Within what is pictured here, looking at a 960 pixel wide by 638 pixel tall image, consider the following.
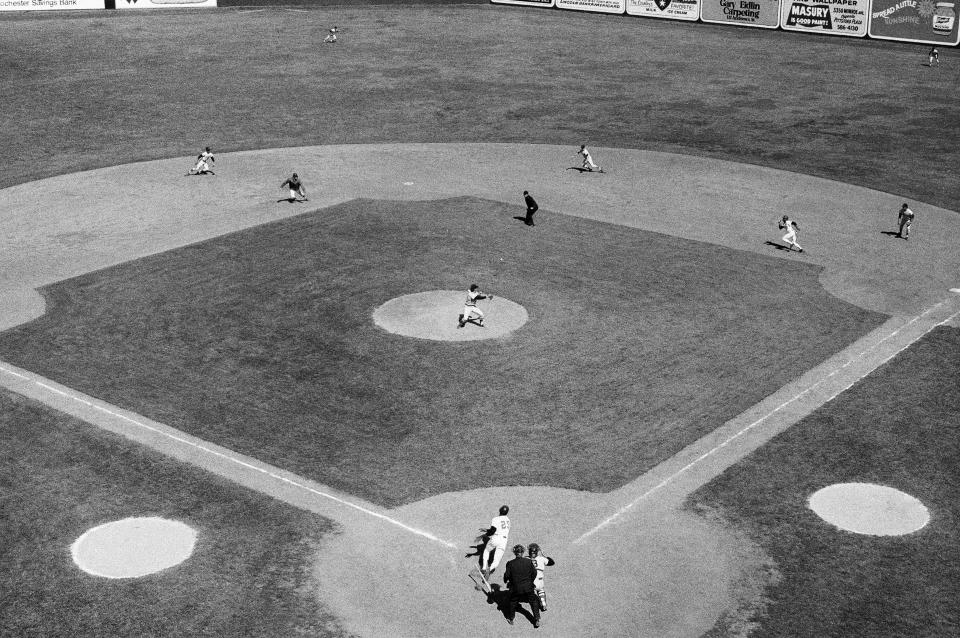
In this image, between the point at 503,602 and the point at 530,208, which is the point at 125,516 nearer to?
the point at 503,602

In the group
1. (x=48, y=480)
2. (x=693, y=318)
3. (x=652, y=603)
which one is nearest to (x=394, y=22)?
(x=693, y=318)

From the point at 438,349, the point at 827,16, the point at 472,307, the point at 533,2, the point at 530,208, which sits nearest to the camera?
the point at 438,349

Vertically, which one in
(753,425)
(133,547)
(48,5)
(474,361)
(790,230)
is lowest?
(133,547)

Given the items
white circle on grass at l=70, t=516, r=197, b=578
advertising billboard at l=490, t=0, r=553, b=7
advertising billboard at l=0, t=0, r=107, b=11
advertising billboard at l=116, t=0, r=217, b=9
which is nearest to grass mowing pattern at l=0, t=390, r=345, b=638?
white circle on grass at l=70, t=516, r=197, b=578

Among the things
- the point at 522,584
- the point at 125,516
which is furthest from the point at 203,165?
the point at 522,584

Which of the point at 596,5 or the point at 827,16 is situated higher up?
the point at 596,5

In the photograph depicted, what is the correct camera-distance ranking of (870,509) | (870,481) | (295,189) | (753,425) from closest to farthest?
(870,509) → (870,481) → (753,425) → (295,189)

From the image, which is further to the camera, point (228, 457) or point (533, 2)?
point (533, 2)

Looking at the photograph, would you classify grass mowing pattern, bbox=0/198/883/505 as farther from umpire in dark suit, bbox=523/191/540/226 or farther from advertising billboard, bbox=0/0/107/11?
advertising billboard, bbox=0/0/107/11
